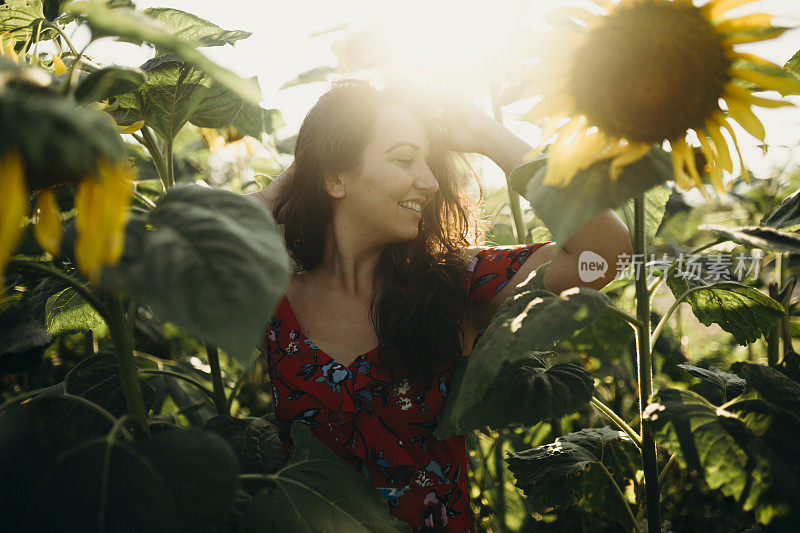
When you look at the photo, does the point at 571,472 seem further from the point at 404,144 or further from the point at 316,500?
the point at 404,144

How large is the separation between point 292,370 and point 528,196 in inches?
31.5

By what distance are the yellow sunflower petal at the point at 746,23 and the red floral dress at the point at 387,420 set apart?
68 cm

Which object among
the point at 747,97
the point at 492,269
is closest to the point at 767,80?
the point at 747,97

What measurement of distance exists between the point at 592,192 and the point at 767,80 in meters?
0.20

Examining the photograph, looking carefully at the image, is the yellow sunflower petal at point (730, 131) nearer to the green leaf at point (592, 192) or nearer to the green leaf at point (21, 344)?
the green leaf at point (592, 192)

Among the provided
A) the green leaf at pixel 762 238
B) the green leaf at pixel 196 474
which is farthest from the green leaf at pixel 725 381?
the green leaf at pixel 196 474

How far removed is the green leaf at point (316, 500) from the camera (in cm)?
57

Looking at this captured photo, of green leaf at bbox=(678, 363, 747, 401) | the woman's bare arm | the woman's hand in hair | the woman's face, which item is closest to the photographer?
green leaf at bbox=(678, 363, 747, 401)

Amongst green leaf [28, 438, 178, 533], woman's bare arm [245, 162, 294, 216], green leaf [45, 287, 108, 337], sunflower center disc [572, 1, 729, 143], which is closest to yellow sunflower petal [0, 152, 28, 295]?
green leaf [28, 438, 178, 533]

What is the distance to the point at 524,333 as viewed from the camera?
0.54 m

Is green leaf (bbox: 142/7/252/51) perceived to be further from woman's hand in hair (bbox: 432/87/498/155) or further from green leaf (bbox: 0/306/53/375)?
green leaf (bbox: 0/306/53/375)

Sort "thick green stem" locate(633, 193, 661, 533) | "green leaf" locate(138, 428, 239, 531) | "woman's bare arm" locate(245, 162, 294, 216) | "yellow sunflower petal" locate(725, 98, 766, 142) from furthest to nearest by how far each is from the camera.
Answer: "woman's bare arm" locate(245, 162, 294, 216) → "thick green stem" locate(633, 193, 661, 533) → "yellow sunflower petal" locate(725, 98, 766, 142) → "green leaf" locate(138, 428, 239, 531)

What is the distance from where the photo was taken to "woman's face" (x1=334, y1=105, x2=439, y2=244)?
1.22 metres

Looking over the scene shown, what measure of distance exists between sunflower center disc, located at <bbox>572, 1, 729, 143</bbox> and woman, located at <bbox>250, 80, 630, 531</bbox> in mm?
486
